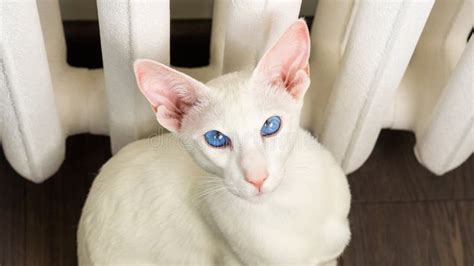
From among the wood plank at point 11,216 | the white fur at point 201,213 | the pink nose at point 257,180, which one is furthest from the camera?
the wood plank at point 11,216

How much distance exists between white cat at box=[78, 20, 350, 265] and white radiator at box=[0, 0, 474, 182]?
82mm

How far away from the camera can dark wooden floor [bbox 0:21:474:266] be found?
1.10 meters

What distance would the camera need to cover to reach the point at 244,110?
26.3 inches

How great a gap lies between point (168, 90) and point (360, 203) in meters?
0.56

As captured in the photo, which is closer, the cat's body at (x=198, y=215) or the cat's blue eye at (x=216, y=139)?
the cat's blue eye at (x=216, y=139)

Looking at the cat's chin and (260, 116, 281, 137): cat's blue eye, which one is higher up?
(260, 116, 281, 137): cat's blue eye

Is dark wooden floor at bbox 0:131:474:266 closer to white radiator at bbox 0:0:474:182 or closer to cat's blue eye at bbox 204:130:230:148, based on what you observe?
white radiator at bbox 0:0:474:182

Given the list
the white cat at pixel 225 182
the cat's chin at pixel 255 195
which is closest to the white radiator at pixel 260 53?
the white cat at pixel 225 182

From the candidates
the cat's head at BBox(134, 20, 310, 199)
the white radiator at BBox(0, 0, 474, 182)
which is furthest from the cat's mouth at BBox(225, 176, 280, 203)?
the white radiator at BBox(0, 0, 474, 182)

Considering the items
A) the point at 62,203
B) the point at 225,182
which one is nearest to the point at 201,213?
the point at 225,182

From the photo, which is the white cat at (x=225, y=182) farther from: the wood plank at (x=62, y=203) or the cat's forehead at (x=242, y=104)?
the wood plank at (x=62, y=203)

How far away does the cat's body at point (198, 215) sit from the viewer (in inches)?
31.0

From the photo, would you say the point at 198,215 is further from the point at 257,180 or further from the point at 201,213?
the point at 257,180

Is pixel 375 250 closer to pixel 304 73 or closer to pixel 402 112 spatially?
pixel 402 112
